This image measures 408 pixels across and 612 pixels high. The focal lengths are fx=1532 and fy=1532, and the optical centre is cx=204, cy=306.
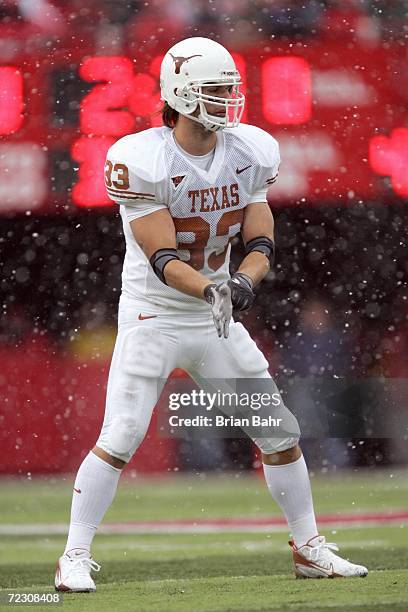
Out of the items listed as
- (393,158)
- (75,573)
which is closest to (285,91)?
(393,158)

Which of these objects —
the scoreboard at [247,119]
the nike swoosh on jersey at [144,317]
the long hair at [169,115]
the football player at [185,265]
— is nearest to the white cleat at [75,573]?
the football player at [185,265]

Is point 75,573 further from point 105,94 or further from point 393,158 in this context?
point 393,158

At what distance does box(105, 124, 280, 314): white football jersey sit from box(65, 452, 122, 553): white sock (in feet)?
1.08

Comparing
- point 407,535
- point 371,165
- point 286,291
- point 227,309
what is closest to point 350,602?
point 227,309

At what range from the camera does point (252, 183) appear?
9.93ft

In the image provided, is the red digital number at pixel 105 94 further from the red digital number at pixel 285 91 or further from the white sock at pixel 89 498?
the white sock at pixel 89 498

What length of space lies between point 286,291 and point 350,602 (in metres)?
4.08

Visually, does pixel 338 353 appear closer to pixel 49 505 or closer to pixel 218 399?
pixel 49 505

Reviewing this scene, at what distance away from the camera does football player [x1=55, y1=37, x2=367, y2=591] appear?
2.91 meters

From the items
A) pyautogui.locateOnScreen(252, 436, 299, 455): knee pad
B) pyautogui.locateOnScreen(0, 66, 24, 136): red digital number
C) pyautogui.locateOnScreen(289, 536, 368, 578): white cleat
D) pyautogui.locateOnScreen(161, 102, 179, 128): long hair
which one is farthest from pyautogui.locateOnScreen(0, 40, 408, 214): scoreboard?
pyautogui.locateOnScreen(289, 536, 368, 578): white cleat

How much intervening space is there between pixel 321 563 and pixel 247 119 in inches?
103

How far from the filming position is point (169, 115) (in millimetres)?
3031

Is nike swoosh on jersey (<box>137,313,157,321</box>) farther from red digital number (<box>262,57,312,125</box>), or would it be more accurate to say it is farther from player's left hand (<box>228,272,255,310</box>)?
red digital number (<box>262,57,312,125</box>)

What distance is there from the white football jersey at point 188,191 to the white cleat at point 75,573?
19.5 inches
